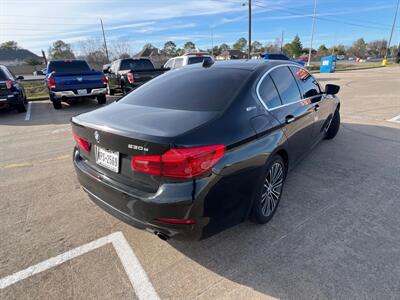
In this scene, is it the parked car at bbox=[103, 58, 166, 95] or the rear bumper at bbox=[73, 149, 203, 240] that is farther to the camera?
the parked car at bbox=[103, 58, 166, 95]

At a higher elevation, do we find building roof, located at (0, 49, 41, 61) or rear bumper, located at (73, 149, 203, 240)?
building roof, located at (0, 49, 41, 61)

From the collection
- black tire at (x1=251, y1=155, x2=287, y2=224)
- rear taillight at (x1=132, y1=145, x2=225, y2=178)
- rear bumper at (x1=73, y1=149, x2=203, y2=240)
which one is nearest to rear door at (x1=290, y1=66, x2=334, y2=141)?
black tire at (x1=251, y1=155, x2=287, y2=224)

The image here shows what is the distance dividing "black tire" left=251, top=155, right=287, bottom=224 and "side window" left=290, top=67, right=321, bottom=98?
1319 millimetres

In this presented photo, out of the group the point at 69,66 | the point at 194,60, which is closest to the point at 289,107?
the point at 194,60

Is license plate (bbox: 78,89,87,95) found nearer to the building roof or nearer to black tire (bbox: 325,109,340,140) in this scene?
black tire (bbox: 325,109,340,140)

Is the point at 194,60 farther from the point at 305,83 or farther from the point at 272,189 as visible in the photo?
the point at 272,189

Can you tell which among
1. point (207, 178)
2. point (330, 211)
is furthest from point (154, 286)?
point (330, 211)

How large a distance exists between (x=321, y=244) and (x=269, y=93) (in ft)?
5.24

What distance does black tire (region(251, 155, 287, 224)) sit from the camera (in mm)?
2590

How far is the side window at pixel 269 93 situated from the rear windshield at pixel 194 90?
8.2 inches

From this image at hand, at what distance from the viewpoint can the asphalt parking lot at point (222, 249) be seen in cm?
211

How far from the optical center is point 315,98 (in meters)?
4.08

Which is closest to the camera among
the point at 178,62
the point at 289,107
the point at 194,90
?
the point at 194,90

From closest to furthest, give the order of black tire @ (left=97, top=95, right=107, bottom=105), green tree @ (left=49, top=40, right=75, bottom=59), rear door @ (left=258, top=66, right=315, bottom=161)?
rear door @ (left=258, top=66, right=315, bottom=161) → black tire @ (left=97, top=95, right=107, bottom=105) → green tree @ (left=49, top=40, right=75, bottom=59)
